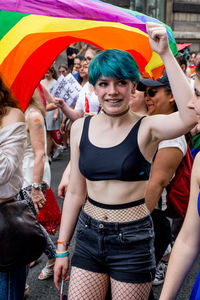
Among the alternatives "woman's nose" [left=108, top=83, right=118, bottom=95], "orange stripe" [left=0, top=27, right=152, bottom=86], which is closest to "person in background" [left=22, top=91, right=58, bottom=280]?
"orange stripe" [left=0, top=27, right=152, bottom=86]

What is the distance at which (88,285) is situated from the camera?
189cm

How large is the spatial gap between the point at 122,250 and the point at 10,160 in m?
0.84

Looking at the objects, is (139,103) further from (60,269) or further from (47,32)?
(60,269)

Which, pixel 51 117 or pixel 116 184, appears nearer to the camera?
pixel 116 184

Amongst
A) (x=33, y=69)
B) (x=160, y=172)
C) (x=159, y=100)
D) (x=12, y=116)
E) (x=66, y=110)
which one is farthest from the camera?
(x=66, y=110)

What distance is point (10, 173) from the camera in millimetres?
2139

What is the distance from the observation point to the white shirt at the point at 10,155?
211cm

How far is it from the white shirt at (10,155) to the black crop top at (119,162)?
482 millimetres

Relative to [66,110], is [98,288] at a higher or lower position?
lower

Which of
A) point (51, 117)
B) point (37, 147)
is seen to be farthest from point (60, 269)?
point (51, 117)

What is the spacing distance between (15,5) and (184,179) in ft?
5.27

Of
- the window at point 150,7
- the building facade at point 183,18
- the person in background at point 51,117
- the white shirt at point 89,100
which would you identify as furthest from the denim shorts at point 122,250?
the building facade at point 183,18

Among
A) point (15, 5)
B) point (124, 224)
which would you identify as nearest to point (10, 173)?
point (124, 224)

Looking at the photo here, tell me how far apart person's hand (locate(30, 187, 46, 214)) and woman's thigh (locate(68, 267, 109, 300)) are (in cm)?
118
